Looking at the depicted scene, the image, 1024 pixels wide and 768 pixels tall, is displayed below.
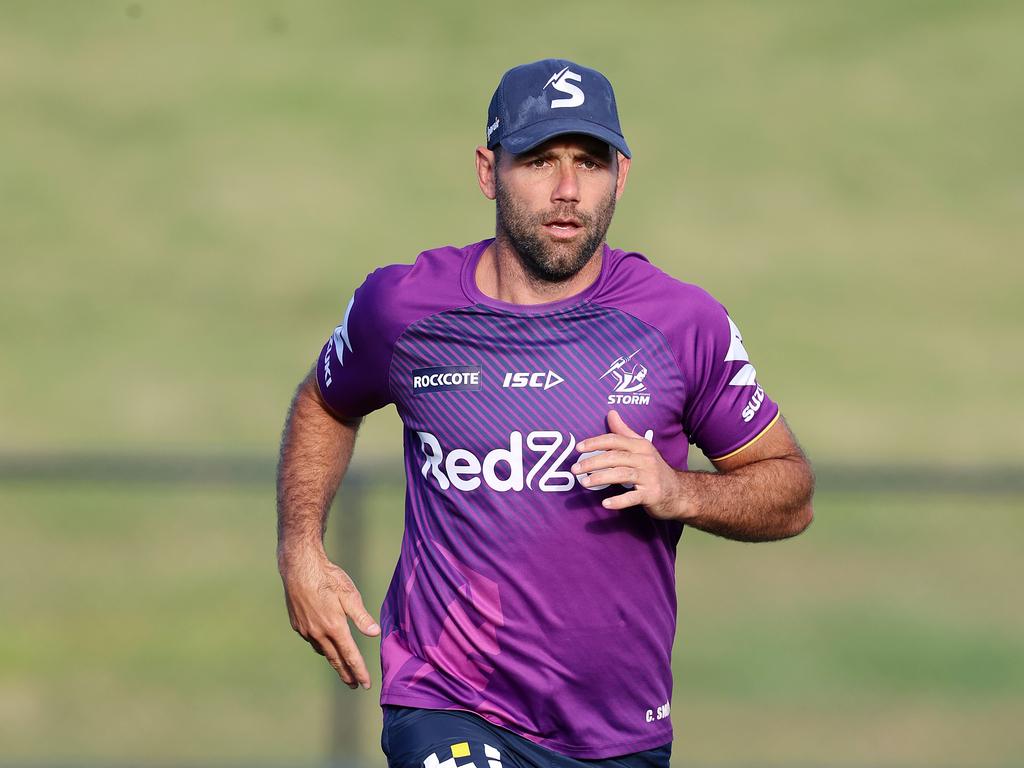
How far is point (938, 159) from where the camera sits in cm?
2191

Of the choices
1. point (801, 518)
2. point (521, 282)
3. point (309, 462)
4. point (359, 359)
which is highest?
point (521, 282)

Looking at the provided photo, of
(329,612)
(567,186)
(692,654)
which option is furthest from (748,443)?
(692,654)

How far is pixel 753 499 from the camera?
5180 millimetres

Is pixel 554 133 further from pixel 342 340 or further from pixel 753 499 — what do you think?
pixel 753 499

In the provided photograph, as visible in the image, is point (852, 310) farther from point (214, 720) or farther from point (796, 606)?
point (214, 720)

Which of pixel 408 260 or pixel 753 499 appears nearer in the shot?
pixel 753 499

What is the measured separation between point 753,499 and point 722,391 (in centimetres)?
32

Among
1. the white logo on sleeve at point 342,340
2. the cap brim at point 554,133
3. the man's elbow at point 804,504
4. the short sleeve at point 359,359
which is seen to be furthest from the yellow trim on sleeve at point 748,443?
the white logo on sleeve at point 342,340

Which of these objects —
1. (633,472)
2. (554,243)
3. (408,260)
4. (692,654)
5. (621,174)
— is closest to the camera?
(633,472)

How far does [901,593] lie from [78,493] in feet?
24.8

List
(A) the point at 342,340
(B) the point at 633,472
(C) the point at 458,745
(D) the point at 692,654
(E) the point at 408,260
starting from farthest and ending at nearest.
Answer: (E) the point at 408,260 → (D) the point at 692,654 → (A) the point at 342,340 → (C) the point at 458,745 → (B) the point at 633,472

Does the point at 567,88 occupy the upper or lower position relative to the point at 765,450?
upper

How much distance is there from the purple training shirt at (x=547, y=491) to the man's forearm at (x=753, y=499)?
0.12 meters

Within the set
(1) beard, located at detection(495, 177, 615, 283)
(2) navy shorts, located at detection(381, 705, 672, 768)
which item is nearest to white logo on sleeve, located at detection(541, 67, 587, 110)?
(1) beard, located at detection(495, 177, 615, 283)
